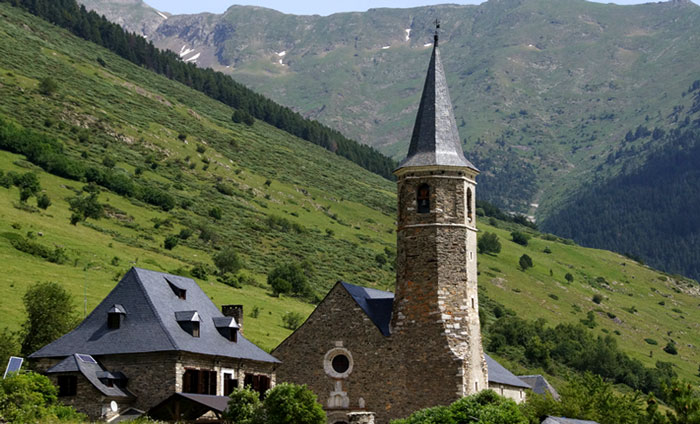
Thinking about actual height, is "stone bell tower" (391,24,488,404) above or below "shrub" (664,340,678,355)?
below

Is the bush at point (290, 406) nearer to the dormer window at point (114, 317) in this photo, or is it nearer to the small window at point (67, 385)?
the dormer window at point (114, 317)

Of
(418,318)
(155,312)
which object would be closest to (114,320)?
(155,312)

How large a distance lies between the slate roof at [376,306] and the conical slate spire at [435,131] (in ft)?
30.0

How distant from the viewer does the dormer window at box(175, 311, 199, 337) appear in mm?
57281

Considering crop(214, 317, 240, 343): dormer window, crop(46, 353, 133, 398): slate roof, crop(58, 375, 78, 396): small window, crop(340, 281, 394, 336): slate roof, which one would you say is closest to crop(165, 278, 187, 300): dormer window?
crop(214, 317, 240, 343): dormer window

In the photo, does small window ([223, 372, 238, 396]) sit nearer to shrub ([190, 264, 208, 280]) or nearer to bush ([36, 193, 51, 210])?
shrub ([190, 264, 208, 280])

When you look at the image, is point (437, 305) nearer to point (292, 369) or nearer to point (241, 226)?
point (292, 369)

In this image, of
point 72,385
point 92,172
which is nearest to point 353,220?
point 92,172

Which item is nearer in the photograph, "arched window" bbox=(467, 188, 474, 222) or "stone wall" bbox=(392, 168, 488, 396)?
"stone wall" bbox=(392, 168, 488, 396)

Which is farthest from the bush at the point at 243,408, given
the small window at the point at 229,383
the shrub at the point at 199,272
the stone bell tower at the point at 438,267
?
the shrub at the point at 199,272

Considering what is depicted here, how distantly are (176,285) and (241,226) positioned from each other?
101m

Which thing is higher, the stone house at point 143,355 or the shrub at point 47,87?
the shrub at point 47,87

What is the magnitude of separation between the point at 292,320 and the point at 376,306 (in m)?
40.8

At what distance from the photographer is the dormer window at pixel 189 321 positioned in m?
57.3
